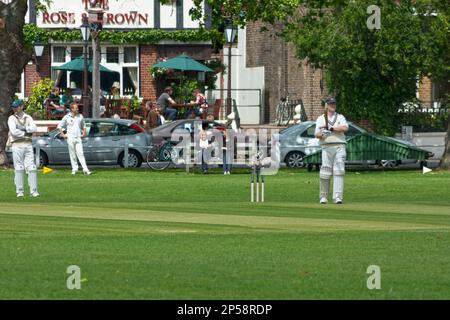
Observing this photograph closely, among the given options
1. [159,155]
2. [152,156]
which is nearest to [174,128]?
[159,155]

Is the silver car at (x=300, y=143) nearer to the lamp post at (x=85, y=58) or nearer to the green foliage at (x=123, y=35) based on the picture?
the lamp post at (x=85, y=58)

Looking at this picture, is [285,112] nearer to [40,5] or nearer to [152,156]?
[40,5]

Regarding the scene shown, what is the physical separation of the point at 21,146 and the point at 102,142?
1488 cm

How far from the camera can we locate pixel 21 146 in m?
30.8

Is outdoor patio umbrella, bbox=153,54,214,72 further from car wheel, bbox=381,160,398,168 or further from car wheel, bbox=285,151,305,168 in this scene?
car wheel, bbox=381,160,398,168

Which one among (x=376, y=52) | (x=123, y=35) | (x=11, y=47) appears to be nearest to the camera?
(x=11, y=47)

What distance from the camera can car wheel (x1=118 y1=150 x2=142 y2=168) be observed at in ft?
151

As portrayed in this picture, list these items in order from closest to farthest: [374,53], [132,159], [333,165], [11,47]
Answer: [333,165] < [11,47] < [132,159] < [374,53]

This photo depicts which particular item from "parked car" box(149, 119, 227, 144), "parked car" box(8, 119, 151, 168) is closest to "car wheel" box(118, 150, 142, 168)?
"parked car" box(8, 119, 151, 168)

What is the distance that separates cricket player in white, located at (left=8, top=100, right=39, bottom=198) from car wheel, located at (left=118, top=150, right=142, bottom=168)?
15.1 metres

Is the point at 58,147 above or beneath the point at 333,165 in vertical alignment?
beneath

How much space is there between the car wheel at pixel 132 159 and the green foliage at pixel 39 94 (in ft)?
41.1

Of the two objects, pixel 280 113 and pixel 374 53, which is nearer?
pixel 374 53
